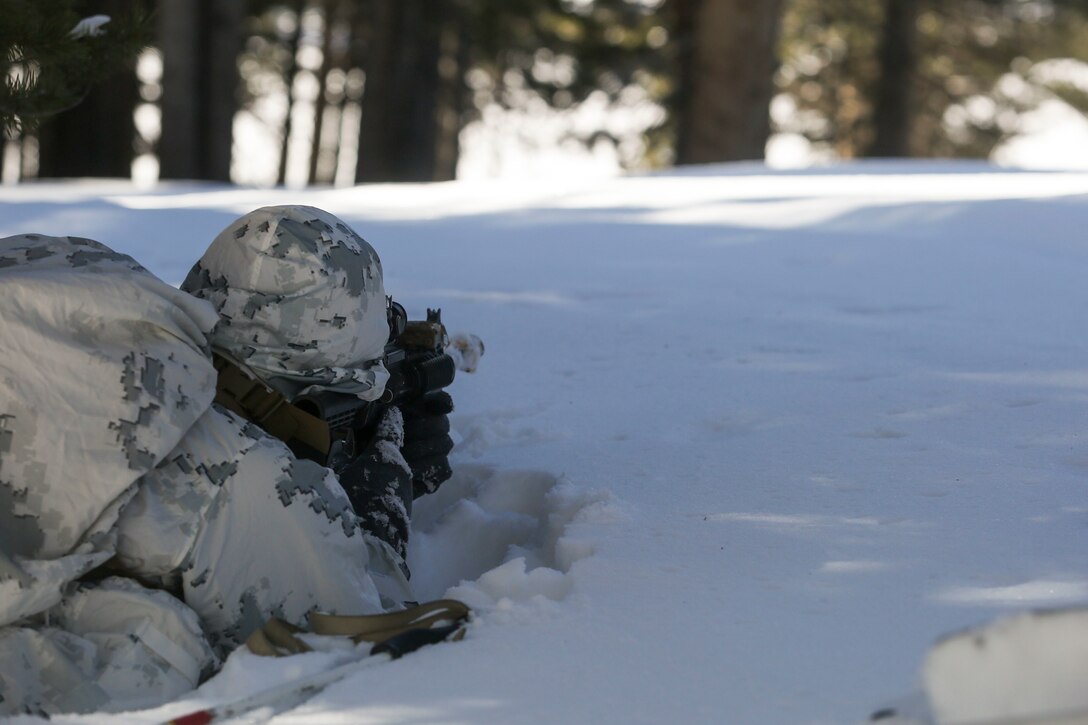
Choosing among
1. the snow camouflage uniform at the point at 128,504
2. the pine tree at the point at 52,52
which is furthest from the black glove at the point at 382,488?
the pine tree at the point at 52,52

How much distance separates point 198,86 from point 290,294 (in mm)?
9002

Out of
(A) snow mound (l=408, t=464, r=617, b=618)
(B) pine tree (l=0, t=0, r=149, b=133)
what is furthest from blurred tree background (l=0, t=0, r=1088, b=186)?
(A) snow mound (l=408, t=464, r=617, b=618)

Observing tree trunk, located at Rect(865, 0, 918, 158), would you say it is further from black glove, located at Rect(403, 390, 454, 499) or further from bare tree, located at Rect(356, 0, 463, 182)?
black glove, located at Rect(403, 390, 454, 499)

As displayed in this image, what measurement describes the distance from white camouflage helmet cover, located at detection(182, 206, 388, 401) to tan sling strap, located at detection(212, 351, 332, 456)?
3cm

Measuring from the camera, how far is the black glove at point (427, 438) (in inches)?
120

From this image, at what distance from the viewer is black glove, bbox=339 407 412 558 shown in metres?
2.76

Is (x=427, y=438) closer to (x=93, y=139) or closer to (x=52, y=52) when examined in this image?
(x=52, y=52)

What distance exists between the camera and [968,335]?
4.17 m

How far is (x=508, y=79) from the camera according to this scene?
23297mm

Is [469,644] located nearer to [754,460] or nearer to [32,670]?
[32,670]

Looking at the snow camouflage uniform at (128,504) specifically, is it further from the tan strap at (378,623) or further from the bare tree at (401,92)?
the bare tree at (401,92)

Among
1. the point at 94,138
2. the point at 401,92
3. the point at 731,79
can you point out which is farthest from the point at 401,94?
the point at 731,79

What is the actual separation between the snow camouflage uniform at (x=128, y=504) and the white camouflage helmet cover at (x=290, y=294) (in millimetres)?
102

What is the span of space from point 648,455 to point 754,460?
269 mm
